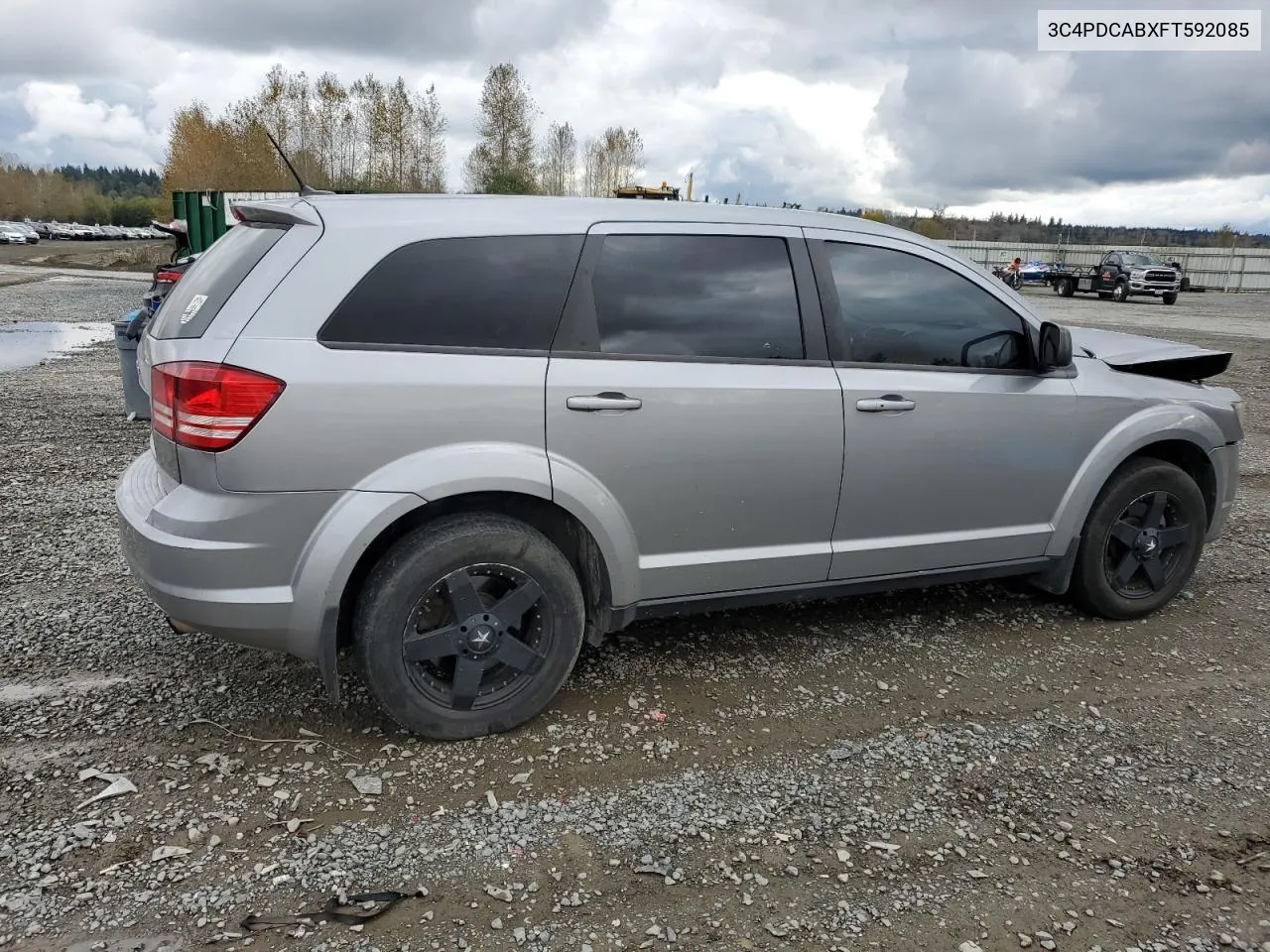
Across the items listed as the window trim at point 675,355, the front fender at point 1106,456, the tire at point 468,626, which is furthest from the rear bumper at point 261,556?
the front fender at point 1106,456

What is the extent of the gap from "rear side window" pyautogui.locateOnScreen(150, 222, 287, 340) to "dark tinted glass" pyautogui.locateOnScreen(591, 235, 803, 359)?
1.15 metres

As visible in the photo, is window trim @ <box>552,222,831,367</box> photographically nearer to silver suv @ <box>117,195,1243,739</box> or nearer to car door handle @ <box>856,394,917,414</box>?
silver suv @ <box>117,195,1243,739</box>

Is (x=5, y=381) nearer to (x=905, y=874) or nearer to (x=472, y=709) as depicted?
Answer: (x=472, y=709)

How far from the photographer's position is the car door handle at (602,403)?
3.20 m

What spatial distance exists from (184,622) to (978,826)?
2648 millimetres

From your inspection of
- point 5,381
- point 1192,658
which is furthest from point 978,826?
point 5,381

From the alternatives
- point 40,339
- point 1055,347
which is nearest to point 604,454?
point 1055,347

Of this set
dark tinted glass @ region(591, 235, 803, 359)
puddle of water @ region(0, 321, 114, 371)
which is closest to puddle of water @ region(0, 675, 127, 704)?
dark tinted glass @ region(591, 235, 803, 359)

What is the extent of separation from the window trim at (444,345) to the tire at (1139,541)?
2725 mm

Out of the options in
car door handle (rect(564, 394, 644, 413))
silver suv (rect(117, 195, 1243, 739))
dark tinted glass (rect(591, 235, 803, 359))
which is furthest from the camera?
dark tinted glass (rect(591, 235, 803, 359))

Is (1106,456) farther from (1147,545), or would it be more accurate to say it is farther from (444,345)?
(444,345)

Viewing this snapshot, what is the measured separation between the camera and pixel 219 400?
2.84 m

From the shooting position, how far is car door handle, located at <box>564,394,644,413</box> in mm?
3197

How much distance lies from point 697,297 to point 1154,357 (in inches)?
95.9
